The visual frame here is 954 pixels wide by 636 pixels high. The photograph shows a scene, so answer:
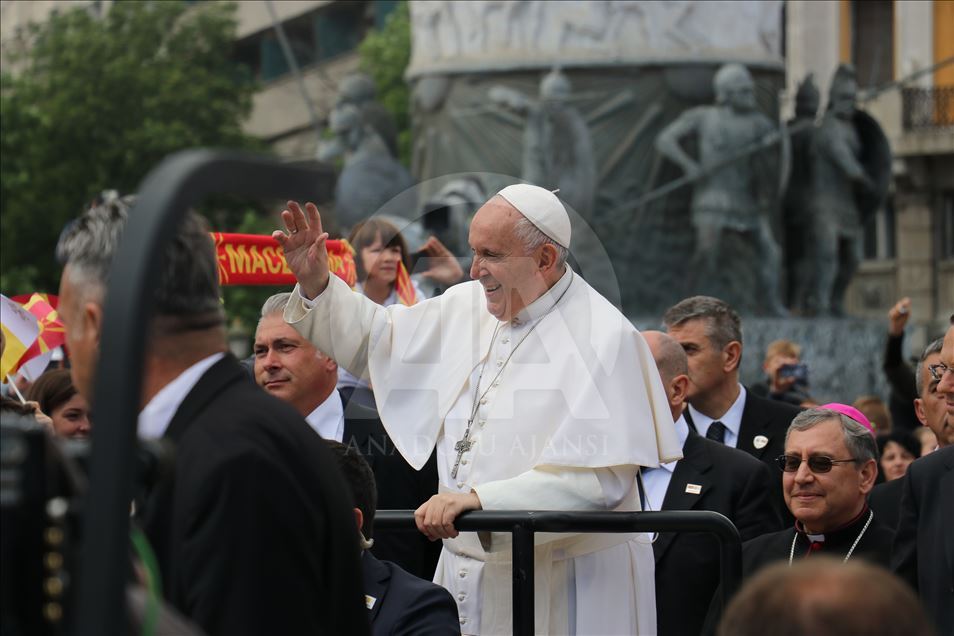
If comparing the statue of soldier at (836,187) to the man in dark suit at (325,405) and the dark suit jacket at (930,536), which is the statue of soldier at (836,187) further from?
the dark suit jacket at (930,536)

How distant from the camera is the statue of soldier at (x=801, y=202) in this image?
22609 mm

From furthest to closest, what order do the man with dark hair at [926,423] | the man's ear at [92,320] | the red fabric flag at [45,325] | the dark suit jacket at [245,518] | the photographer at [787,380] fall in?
1. the photographer at [787,380]
2. the red fabric flag at [45,325]
3. the man with dark hair at [926,423]
4. the man's ear at [92,320]
5. the dark suit jacket at [245,518]

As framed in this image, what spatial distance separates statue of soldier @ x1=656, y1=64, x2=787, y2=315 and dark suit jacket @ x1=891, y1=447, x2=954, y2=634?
1575 cm

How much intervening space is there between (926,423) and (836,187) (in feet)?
51.4

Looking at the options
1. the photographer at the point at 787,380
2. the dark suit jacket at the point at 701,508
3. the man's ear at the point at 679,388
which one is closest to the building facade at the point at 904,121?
the photographer at the point at 787,380

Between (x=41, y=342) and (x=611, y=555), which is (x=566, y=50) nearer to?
(x=41, y=342)

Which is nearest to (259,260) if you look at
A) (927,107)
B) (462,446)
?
(462,446)

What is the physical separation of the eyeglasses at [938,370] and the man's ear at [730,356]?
0.92 metres

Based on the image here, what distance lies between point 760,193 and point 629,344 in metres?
17.0

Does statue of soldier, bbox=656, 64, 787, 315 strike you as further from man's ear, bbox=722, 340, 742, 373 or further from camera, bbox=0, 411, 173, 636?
camera, bbox=0, 411, 173, 636

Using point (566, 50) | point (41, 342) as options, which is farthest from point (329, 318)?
point (566, 50)

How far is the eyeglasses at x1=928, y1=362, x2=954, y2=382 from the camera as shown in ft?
21.8

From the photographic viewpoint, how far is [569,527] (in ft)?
16.9

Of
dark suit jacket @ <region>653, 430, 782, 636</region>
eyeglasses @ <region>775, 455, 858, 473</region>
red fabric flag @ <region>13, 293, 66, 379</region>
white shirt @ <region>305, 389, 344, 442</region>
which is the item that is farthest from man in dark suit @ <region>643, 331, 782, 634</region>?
red fabric flag @ <region>13, 293, 66, 379</region>
